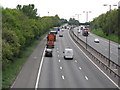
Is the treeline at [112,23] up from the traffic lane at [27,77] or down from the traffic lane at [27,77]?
up

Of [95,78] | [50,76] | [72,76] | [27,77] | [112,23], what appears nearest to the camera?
[27,77]

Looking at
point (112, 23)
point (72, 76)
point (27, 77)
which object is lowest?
point (72, 76)

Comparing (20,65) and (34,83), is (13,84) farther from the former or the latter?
(20,65)

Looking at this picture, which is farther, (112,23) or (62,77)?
(112,23)

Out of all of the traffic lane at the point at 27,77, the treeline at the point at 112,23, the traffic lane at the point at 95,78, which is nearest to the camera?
the traffic lane at the point at 27,77

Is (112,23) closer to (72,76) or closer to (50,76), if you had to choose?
(72,76)

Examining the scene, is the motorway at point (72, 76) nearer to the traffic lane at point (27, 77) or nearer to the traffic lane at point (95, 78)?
the traffic lane at point (95, 78)

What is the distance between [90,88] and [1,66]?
10688 mm

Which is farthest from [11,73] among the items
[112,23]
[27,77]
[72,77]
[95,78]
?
[112,23]

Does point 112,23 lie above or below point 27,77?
above

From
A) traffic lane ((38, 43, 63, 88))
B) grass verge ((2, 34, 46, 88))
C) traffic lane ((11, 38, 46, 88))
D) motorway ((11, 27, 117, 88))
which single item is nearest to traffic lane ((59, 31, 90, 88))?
motorway ((11, 27, 117, 88))

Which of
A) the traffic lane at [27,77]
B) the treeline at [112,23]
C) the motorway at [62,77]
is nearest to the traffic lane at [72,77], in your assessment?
the motorway at [62,77]

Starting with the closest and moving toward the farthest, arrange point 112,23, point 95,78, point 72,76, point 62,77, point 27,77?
point 27,77 → point 95,78 → point 62,77 → point 72,76 → point 112,23

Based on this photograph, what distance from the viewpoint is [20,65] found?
A: 4709 centimetres
